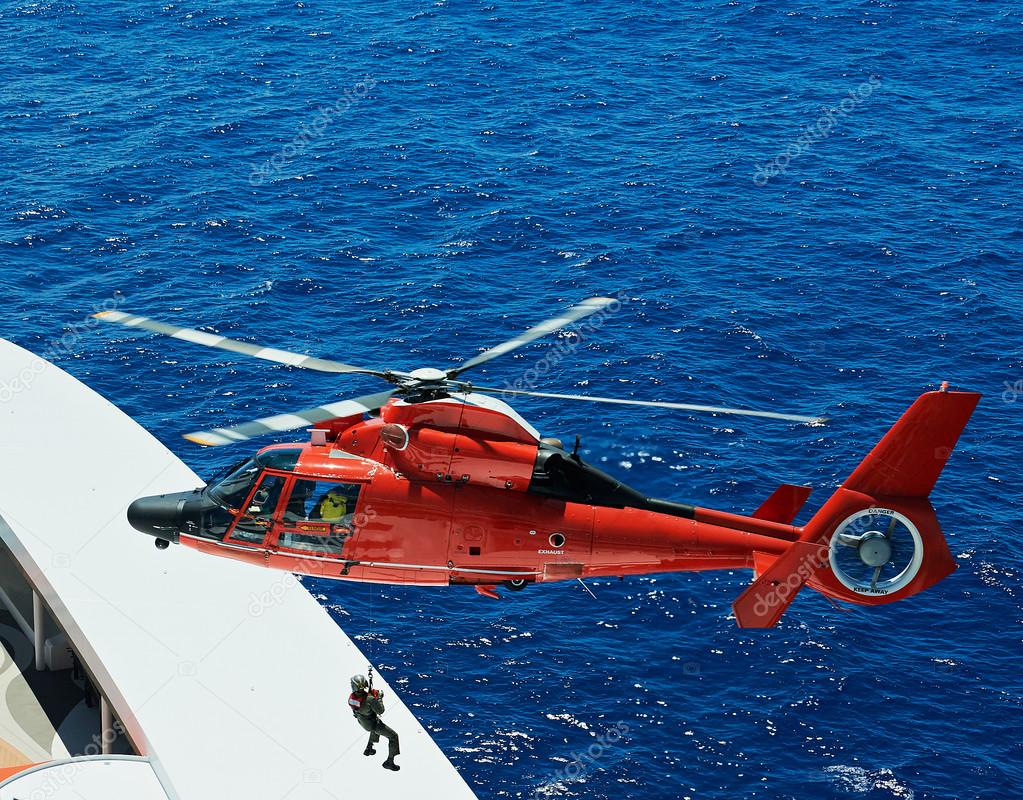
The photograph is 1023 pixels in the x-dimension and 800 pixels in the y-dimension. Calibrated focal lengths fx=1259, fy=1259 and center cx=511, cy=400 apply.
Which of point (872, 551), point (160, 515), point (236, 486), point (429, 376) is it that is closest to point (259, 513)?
point (236, 486)

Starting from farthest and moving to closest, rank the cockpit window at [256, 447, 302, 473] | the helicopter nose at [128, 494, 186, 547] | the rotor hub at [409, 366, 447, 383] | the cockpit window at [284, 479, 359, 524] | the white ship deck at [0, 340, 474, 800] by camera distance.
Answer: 1. the helicopter nose at [128, 494, 186, 547]
2. the cockpit window at [256, 447, 302, 473]
3. the white ship deck at [0, 340, 474, 800]
4. the cockpit window at [284, 479, 359, 524]
5. the rotor hub at [409, 366, 447, 383]

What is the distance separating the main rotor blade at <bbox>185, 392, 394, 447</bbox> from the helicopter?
285 mm

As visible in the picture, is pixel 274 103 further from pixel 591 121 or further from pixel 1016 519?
pixel 1016 519

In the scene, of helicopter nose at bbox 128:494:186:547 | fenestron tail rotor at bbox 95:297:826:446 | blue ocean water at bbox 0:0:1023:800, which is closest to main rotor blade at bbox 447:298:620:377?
fenestron tail rotor at bbox 95:297:826:446

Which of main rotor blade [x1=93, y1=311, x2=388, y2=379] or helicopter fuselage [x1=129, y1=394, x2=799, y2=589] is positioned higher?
main rotor blade [x1=93, y1=311, x2=388, y2=379]

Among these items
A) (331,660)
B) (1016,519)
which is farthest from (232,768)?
(1016,519)

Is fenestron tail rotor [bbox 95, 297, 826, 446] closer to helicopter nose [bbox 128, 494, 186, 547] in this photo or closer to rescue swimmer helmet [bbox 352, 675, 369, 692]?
helicopter nose [bbox 128, 494, 186, 547]

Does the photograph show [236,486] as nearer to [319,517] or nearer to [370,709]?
[319,517]

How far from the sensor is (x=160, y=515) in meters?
38.3

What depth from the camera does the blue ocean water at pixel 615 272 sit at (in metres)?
52.4

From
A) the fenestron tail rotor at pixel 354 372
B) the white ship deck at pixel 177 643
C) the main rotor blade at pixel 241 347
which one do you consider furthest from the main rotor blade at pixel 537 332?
the white ship deck at pixel 177 643

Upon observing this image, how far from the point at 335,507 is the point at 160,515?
19.3ft

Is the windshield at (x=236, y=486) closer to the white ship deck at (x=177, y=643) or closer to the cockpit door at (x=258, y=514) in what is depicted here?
the cockpit door at (x=258, y=514)

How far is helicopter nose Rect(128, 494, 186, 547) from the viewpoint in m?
38.2
